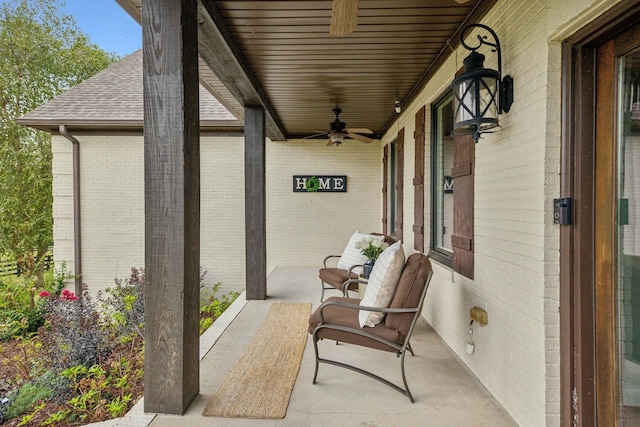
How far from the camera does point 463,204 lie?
8.71ft

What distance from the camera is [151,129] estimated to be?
1.98 meters

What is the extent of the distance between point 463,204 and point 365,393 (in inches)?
58.5

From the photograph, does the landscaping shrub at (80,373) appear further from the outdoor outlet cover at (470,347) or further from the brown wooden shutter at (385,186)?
the brown wooden shutter at (385,186)

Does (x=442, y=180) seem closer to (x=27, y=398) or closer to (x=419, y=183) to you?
(x=419, y=183)

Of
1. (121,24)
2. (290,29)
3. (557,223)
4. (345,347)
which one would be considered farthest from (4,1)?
(557,223)

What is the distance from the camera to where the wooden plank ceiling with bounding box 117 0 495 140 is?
2400 mm

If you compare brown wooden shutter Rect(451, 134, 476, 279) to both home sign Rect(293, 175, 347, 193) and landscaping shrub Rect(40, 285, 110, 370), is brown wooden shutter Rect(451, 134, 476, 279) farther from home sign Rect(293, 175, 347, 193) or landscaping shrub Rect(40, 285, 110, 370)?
home sign Rect(293, 175, 347, 193)

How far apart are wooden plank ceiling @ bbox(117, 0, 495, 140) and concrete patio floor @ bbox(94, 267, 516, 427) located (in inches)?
85.0

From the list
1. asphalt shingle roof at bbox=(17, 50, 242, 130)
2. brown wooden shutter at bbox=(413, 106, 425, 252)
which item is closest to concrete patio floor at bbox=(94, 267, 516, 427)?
brown wooden shutter at bbox=(413, 106, 425, 252)

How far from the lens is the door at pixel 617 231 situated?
135cm

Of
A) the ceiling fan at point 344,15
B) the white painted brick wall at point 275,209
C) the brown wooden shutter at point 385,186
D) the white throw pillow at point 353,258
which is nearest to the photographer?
the ceiling fan at point 344,15

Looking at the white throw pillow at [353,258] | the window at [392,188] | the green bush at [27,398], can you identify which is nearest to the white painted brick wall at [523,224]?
the white throw pillow at [353,258]

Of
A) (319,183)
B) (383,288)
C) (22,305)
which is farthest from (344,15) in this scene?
(22,305)

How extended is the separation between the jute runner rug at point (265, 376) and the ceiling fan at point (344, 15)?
212cm
